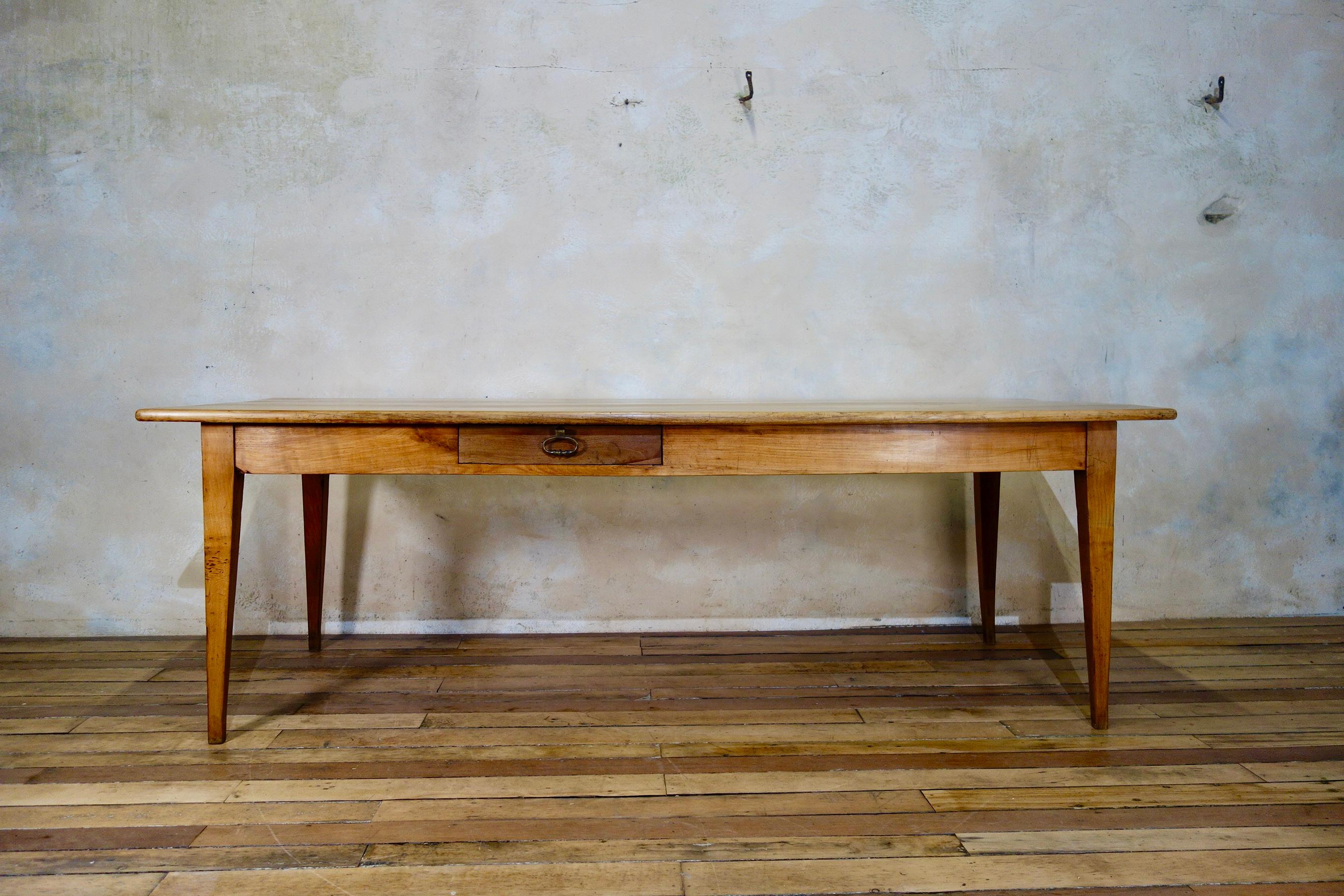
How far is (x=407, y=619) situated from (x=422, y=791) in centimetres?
112

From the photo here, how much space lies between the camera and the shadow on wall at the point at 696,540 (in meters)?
2.66

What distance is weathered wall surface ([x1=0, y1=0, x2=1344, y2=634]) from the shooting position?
2.56m

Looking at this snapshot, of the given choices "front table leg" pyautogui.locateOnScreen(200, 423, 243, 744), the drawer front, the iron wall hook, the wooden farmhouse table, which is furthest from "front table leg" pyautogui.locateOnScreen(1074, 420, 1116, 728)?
"front table leg" pyautogui.locateOnScreen(200, 423, 243, 744)

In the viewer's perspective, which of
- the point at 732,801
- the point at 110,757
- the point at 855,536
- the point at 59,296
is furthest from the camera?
the point at 855,536

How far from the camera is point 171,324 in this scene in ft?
8.48

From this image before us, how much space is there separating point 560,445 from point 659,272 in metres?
1.05

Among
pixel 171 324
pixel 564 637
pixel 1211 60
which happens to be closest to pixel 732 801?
pixel 564 637

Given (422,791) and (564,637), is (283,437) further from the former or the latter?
(564,637)

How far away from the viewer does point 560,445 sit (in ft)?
5.84

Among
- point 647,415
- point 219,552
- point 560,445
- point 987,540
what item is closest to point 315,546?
point 219,552

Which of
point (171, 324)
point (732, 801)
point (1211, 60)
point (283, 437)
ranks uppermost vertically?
point (1211, 60)

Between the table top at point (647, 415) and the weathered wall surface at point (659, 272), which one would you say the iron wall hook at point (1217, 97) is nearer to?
the weathered wall surface at point (659, 272)

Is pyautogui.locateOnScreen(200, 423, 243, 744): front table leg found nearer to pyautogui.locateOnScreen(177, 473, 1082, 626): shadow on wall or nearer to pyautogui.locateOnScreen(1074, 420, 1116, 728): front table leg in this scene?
pyautogui.locateOnScreen(177, 473, 1082, 626): shadow on wall

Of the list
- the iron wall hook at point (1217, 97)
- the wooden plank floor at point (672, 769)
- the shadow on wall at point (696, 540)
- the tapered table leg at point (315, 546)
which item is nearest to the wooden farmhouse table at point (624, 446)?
the wooden plank floor at point (672, 769)
